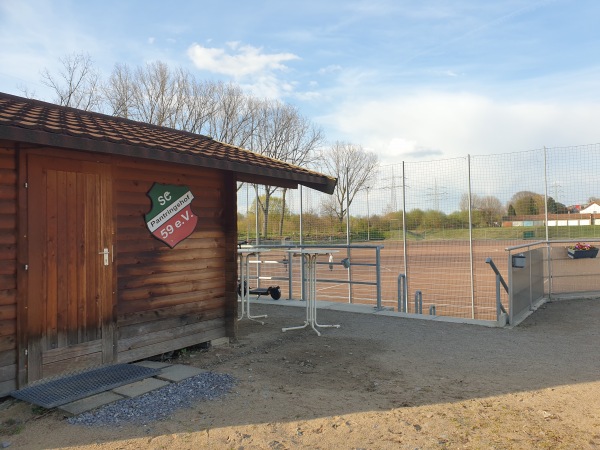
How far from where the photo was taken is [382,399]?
4.20m

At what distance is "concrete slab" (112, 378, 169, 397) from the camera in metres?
4.23

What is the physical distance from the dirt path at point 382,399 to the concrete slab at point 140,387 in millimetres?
582

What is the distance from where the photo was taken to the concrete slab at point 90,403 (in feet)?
12.7

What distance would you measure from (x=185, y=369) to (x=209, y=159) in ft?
7.48

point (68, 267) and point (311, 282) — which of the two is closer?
point (68, 267)

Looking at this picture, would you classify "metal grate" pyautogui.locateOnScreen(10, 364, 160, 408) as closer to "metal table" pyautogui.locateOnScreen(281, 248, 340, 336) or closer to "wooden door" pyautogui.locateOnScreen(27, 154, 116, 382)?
"wooden door" pyautogui.locateOnScreen(27, 154, 116, 382)

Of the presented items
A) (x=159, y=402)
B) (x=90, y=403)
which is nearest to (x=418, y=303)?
(x=159, y=402)

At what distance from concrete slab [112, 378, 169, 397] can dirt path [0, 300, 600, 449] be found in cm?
58

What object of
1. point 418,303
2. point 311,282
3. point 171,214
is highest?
point 171,214

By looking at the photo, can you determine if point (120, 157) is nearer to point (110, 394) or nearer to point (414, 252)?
point (110, 394)

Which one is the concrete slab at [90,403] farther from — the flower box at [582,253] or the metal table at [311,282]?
the flower box at [582,253]

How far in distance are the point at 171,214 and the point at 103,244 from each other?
930 mm

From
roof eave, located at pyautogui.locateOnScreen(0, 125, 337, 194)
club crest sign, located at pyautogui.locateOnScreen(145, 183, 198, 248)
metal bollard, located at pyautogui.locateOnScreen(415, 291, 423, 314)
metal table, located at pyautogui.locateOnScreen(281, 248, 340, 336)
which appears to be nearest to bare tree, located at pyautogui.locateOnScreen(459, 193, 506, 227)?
metal bollard, located at pyautogui.locateOnScreen(415, 291, 423, 314)

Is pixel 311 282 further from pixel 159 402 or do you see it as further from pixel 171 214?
pixel 159 402
